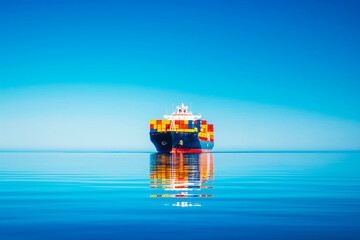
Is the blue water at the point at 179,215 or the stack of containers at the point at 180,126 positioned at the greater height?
the stack of containers at the point at 180,126

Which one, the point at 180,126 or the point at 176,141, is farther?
the point at 180,126

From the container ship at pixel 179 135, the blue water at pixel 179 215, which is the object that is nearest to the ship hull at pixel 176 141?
the container ship at pixel 179 135

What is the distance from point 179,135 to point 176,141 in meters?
1.64

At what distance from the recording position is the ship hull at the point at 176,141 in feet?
306

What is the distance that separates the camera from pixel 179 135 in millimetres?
93125

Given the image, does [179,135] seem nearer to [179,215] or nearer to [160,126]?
[160,126]

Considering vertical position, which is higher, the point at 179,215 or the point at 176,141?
the point at 176,141

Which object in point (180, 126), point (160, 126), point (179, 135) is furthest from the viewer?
point (160, 126)

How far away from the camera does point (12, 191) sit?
51.7ft

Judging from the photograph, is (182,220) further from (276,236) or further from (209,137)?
(209,137)

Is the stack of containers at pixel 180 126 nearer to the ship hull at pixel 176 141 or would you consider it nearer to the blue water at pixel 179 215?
the ship hull at pixel 176 141

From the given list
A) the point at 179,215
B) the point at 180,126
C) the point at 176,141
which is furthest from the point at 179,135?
the point at 179,215

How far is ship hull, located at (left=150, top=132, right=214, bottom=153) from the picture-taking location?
306 feet

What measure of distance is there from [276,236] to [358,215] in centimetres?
353
